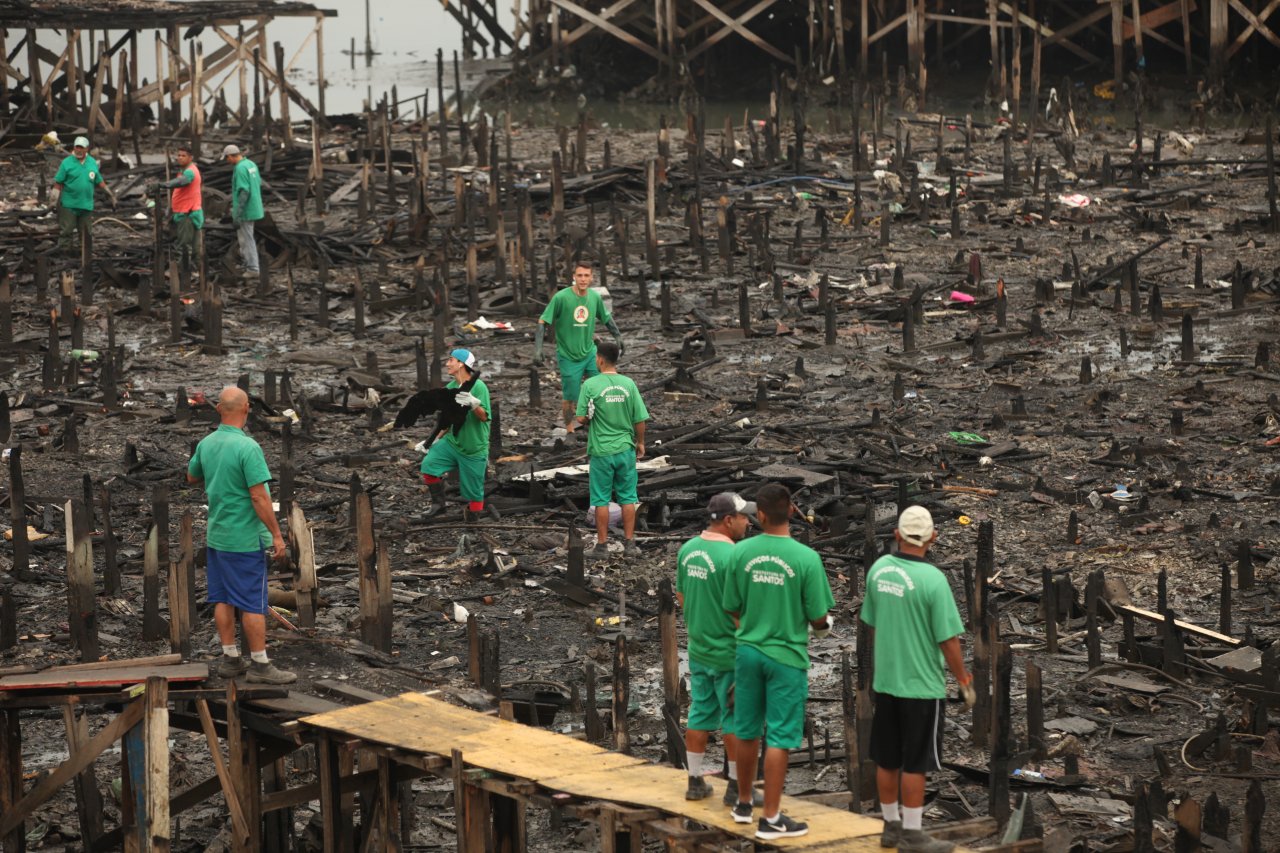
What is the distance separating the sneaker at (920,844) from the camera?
7656 millimetres

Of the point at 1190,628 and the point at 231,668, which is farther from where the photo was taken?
the point at 1190,628

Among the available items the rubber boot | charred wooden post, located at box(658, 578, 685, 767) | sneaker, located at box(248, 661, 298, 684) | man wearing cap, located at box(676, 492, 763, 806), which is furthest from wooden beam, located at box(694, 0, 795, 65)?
man wearing cap, located at box(676, 492, 763, 806)

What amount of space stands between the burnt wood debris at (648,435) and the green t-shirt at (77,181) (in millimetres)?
812

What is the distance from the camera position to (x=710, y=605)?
26.9 feet

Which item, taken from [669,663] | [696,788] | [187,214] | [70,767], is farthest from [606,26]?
[696,788]

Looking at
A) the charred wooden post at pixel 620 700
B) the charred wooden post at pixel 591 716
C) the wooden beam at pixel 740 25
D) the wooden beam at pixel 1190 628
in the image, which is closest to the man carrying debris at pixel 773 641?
the charred wooden post at pixel 620 700

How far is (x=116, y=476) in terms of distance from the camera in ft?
50.7

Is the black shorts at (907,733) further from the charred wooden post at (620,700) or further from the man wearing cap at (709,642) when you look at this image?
the charred wooden post at (620,700)

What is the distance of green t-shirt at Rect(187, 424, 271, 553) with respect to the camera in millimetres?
9625

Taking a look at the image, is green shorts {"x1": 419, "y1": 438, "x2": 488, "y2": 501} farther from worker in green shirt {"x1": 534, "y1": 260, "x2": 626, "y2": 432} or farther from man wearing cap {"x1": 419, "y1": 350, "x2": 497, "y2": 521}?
worker in green shirt {"x1": 534, "y1": 260, "x2": 626, "y2": 432}

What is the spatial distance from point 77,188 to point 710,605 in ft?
53.7

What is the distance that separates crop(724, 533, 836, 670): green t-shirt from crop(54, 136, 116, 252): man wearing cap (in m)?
16.4

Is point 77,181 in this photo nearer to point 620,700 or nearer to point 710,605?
point 620,700

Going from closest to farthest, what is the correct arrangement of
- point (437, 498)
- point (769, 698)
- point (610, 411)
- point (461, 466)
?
1. point (769, 698)
2. point (610, 411)
3. point (461, 466)
4. point (437, 498)
